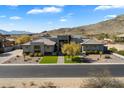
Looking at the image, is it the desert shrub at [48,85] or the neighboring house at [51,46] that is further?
the neighboring house at [51,46]

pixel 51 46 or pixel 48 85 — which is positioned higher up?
pixel 51 46

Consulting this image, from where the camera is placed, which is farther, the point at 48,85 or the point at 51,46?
the point at 51,46

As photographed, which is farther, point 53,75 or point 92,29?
point 92,29

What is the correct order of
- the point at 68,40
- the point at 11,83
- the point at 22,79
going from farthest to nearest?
the point at 68,40, the point at 22,79, the point at 11,83

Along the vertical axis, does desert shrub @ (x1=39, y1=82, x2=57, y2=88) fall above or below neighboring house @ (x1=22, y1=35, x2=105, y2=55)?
below

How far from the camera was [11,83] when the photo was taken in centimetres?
1705

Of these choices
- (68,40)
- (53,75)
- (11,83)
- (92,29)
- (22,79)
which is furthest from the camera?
(92,29)

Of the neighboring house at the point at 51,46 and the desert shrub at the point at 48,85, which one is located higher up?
the neighboring house at the point at 51,46

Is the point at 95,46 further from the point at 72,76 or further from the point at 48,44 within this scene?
the point at 72,76

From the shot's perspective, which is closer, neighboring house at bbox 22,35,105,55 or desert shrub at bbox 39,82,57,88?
desert shrub at bbox 39,82,57,88

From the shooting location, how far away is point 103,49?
37.3m
